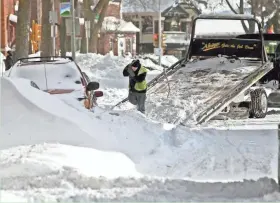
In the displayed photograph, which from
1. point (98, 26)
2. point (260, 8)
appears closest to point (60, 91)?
point (98, 26)

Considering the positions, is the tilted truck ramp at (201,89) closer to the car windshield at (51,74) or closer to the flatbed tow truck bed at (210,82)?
the flatbed tow truck bed at (210,82)

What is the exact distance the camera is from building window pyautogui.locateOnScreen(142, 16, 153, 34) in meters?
87.7

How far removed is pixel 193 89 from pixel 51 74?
3.44 metres

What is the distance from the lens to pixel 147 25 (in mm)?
88125

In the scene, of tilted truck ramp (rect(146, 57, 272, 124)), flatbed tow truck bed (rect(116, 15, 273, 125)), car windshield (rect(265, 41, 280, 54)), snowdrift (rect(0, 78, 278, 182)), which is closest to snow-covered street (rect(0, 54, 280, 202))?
→ snowdrift (rect(0, 78, 278, 182))

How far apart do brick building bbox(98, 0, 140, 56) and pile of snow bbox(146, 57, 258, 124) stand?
48.5 metres

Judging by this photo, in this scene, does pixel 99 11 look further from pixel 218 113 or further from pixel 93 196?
pixel 93 196

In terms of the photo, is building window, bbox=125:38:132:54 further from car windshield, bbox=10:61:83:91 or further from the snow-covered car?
car windshield, bbox=10:61:83:91

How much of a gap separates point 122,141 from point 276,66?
28.6 ft

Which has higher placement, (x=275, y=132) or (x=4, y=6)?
(x=4, y=6)

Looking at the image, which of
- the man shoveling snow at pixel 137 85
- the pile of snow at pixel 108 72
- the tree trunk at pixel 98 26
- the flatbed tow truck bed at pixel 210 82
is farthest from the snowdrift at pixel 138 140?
the tree trunk at pixel 98 26

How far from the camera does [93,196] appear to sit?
23.9ft

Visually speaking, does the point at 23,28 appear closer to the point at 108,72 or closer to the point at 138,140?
the point at 108,72

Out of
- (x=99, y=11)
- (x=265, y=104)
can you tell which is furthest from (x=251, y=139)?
(x=99, y=11)
